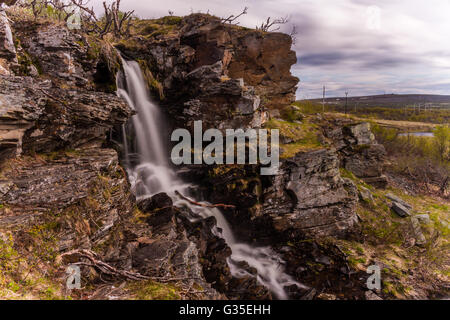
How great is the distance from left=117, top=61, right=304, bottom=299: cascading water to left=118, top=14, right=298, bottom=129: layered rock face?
5.95 ft

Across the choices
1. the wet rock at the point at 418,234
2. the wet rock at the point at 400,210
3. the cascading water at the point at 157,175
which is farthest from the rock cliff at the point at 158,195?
the wet rock at the point at 400,210

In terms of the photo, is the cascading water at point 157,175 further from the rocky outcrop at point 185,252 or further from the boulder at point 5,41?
the boulder at point 5,41

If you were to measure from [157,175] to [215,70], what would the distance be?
9163 millimetres

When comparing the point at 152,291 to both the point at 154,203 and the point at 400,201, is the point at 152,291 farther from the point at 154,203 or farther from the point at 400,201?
the point at 400,201

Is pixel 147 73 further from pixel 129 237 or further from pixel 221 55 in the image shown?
pixel 129 237

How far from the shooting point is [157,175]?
15844 millimetres

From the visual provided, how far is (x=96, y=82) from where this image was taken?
523 inches

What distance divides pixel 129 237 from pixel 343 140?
81.5 ft

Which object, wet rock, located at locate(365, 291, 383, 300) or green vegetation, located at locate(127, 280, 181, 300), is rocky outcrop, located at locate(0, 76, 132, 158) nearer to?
green vegetation, located at locate(127, 280, 181, 300)

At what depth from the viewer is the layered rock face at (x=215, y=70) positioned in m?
17.7

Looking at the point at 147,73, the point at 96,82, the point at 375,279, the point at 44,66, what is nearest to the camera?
the point at 44,66

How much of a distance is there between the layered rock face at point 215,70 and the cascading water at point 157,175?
1.81m

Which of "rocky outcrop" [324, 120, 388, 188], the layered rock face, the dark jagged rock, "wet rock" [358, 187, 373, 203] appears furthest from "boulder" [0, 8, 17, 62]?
"rocky outcrop" [324, 120, 388, 188]
